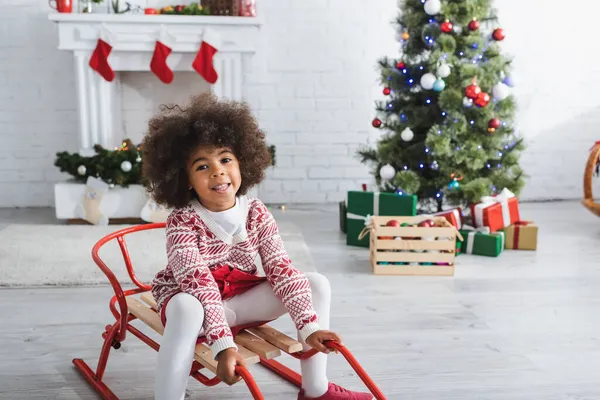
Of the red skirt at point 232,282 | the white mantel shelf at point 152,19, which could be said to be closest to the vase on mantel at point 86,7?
the white mantel shelf at point 152,19

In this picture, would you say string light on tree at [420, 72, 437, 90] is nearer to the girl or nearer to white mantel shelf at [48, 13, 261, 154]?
white mantel shelf at [48, 13, 261, 154]

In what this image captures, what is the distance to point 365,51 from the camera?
456cm

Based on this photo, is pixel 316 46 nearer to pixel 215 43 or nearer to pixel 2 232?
pixel 215 43

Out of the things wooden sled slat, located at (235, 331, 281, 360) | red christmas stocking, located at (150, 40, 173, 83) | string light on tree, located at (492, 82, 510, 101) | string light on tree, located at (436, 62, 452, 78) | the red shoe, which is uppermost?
red christmas stocking, located at (150, 40, 173, 83)

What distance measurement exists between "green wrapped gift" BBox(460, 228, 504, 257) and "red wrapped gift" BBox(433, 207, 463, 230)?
0.18 feet

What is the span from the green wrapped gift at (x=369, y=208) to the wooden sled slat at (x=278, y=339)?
177 centimetres

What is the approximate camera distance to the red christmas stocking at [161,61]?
3963mm

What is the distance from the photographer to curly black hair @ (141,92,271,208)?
1557mm

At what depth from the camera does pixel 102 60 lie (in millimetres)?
3961

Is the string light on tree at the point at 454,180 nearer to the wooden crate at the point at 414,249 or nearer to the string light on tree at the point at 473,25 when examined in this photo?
the wooden crate at the point at 414,249

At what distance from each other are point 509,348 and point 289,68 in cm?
292

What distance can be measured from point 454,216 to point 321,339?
6.49 feet

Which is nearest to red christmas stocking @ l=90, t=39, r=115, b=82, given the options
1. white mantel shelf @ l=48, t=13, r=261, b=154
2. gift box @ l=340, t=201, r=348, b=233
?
white mantel shelf @ l=48, t=13, r=261, b=154

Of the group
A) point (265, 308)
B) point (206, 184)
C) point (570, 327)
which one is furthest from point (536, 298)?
point (206, 184)
